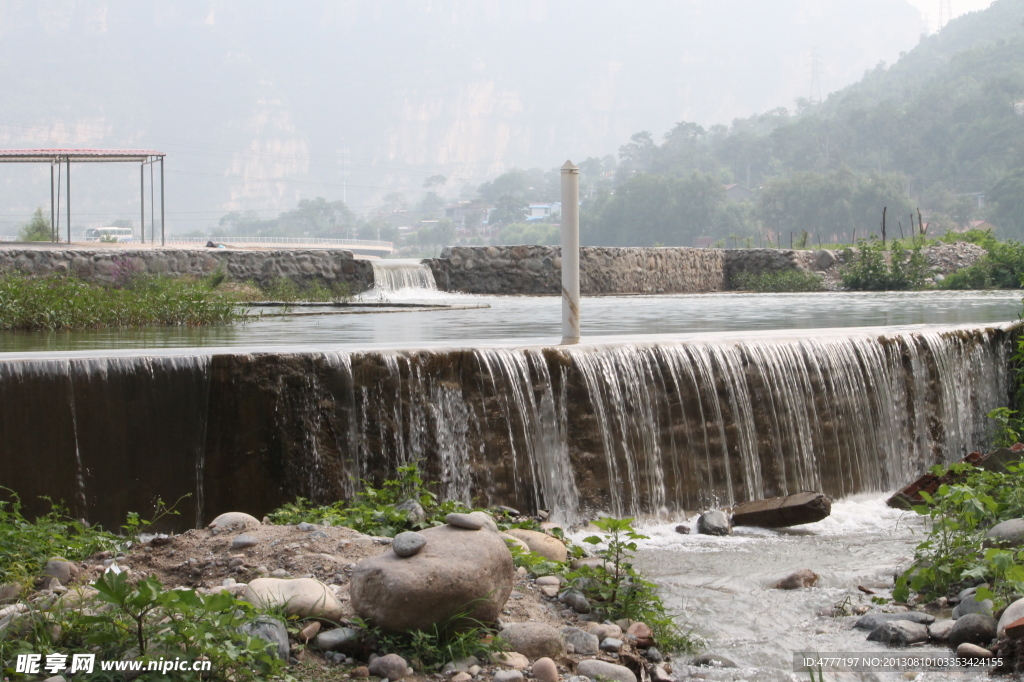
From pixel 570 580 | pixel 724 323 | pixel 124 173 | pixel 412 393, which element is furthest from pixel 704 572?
pixel 124 173

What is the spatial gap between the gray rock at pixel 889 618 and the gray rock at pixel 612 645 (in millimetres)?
1312

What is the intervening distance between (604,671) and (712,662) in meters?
0.69

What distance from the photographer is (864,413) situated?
29.4ft

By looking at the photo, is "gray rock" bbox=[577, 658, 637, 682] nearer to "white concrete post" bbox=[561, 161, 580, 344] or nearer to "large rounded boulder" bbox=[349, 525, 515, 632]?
"large rounded boulder" bbox=[349, 525, 515, 632]

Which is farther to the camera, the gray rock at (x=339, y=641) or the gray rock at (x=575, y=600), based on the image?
the gray rock at (x=575, y=600)

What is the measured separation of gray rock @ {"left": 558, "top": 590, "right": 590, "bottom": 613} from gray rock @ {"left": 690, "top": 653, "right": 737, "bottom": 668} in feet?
1.83

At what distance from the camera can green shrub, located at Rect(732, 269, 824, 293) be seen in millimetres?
26344

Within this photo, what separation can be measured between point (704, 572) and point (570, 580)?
1353 mm

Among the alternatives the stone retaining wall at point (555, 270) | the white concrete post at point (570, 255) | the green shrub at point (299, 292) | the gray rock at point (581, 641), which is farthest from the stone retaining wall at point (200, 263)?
the gray rock at point (581, 641)

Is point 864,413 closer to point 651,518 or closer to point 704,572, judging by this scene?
point 651,518

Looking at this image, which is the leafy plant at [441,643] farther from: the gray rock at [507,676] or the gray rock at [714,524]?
the gray rock at [714,524]

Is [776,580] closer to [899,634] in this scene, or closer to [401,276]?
[899,634]

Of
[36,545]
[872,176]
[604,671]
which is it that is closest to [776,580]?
[604,671]

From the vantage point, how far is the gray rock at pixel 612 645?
4.57 meters
